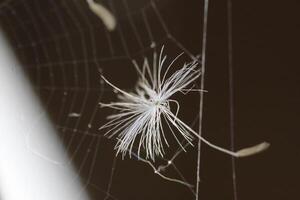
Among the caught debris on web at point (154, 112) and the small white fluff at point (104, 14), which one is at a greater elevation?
the small white fluff at point (104, 14)

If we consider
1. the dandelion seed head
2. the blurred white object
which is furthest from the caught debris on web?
the blurred white object

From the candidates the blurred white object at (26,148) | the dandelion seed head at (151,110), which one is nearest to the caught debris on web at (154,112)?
the dandelion seed head at (151,110)

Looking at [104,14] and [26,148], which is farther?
[26,148]

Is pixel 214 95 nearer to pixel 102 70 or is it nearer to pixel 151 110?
pixel 151 110

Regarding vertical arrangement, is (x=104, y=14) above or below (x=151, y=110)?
above

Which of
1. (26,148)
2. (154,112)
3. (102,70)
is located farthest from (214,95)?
(26,148)

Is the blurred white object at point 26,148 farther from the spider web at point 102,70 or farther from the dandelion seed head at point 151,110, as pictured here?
the dandelion seed head at point 151,110
